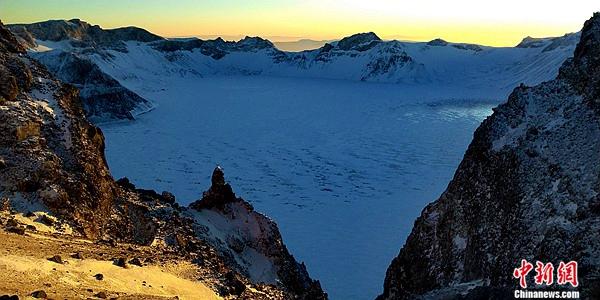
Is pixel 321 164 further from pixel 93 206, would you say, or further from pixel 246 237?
pixel 93 206

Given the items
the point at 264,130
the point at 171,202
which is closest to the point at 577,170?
the point at 171,202

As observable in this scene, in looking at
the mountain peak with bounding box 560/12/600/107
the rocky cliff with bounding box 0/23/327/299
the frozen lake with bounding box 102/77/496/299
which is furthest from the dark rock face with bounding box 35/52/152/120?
the mountain peak with bounding box 560/12/600/107

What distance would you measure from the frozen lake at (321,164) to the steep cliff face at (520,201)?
11.3 m

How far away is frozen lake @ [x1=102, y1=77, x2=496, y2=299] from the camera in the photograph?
39625 mm

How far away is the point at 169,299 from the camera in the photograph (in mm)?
13688

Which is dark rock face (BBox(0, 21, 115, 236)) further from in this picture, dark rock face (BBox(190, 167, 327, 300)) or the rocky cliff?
dark rock face (BBox(190, 167, 327, 300))

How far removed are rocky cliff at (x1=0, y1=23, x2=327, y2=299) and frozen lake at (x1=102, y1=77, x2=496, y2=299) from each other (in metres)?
6.94

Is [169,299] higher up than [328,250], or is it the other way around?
[169,299]

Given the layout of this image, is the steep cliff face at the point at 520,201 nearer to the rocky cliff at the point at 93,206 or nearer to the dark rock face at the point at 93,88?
the rocky cliff at the point at 93,206

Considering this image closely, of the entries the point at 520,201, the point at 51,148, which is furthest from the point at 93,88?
the point at 520,201

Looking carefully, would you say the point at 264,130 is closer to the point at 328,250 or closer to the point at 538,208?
the point at 328,250

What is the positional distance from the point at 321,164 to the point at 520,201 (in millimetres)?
48501

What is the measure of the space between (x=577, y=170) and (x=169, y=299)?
45.5ft

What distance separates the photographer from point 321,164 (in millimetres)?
66812
